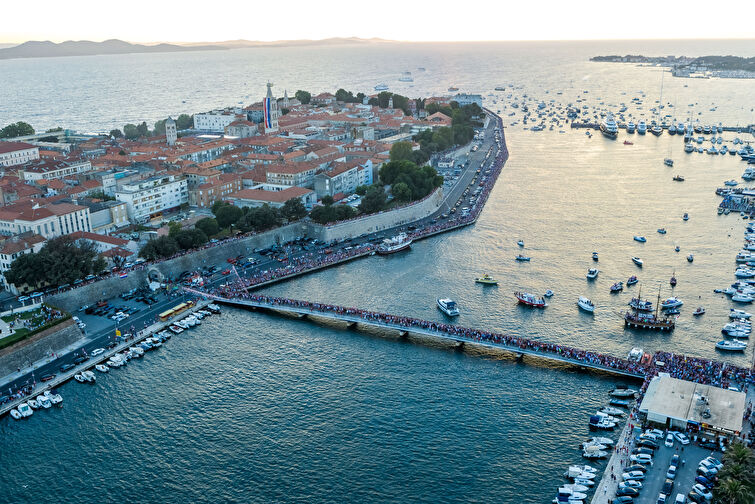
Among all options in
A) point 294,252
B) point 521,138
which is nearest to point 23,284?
point 294,252

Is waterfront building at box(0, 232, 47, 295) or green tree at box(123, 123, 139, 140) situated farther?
green tree at box(123, 123, 139, 140)

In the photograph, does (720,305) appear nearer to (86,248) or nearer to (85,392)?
(85,392)

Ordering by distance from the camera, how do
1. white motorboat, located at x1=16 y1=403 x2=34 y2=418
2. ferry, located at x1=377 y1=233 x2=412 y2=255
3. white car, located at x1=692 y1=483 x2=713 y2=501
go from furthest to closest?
ferry, located at x1=377 y1=233 x2=412 y2=255 → white motorboat, located at x1=16 y1=403 x2=34 y2=418 → white car, located at x1=692 y1=483 x2=713 y2=501

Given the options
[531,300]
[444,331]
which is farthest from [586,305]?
[444,331]

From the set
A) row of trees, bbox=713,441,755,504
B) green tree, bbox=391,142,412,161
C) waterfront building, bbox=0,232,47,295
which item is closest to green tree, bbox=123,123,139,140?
green tree, bbox=391,142,412,161

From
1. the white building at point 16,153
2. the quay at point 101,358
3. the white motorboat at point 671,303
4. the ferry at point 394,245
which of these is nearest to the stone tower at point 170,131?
the white building at point 16,153

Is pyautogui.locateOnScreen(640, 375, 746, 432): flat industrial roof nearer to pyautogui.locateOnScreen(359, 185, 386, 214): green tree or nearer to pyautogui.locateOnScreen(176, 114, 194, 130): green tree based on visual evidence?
pyautogui.locateOnScreen(359, 185, 386, 214): green tree

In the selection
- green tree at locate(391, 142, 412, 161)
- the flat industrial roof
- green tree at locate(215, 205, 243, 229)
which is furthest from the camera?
green tree at locate(391, 142, 412, 161)
